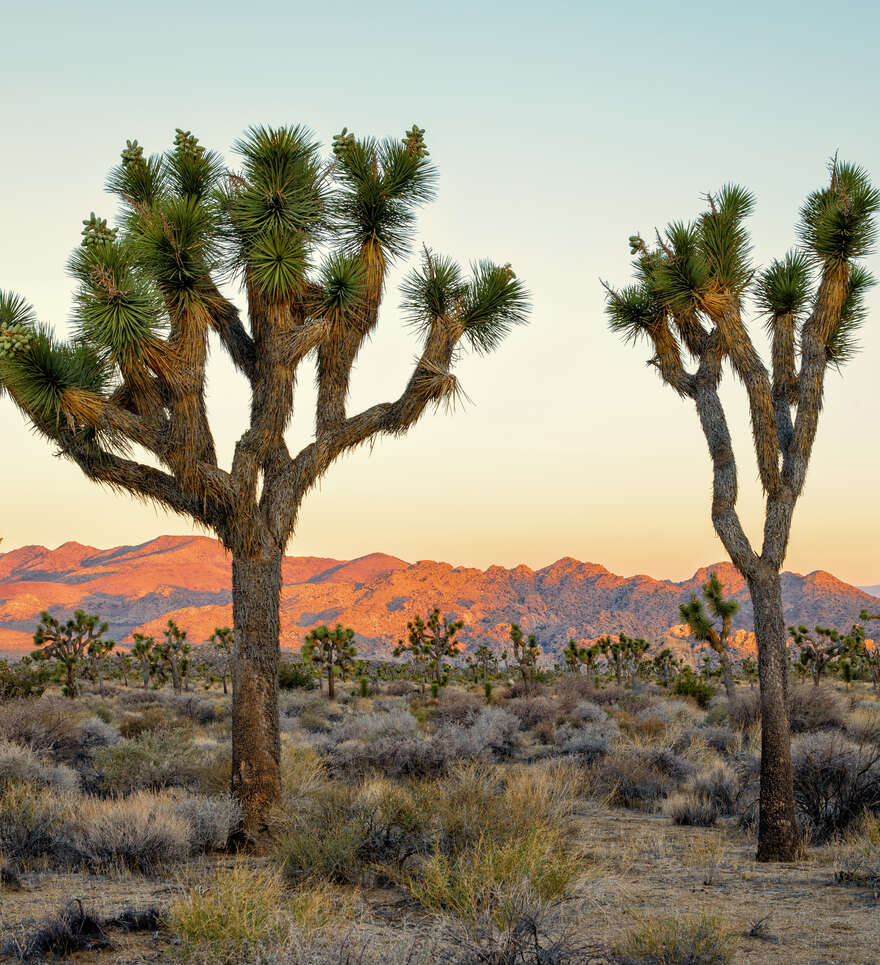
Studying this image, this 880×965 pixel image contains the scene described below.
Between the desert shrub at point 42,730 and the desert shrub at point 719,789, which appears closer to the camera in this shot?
the desert shrub at point 719,789

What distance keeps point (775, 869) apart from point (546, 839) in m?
2.89

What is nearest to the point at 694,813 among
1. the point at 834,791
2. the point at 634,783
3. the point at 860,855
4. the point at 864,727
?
the point at 834,791

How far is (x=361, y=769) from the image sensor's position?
14.1 m

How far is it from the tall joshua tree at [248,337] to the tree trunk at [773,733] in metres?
4.34

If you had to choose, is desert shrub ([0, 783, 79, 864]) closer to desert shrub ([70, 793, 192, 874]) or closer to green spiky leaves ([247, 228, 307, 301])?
desert shrub ([70, 793, 192, 874])

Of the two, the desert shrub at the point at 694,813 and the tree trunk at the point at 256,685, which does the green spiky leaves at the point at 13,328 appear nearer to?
the tree trunk at the point at 256,685

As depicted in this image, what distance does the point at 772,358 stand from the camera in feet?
33.5

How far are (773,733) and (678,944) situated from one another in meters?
4.63

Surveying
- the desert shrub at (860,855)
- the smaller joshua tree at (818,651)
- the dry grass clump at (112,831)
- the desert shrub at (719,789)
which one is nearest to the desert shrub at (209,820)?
the dry grass clump at (112,831)

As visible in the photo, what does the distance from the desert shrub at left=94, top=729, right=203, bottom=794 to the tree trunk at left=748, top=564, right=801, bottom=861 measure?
7538 millimetres

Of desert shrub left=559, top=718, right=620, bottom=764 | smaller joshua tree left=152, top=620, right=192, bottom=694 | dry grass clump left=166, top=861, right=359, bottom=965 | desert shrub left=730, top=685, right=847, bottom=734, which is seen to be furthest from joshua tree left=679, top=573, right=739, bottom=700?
smaller joshua tree left=152, top=620, right=192, bottom=694

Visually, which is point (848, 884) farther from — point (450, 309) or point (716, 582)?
point (716, 582)

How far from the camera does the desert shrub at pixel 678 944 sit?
4812mm

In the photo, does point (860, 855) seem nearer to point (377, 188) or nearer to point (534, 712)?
point (377, 188)
